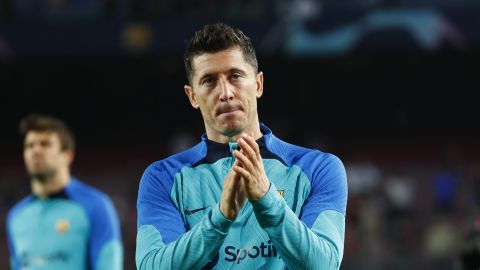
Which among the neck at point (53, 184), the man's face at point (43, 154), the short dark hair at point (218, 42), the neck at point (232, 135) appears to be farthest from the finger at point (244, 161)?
the neck at point (53, 184)

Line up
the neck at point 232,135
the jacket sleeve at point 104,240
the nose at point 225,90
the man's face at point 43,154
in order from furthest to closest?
the man's face at point 43,154 → the jacket sleeve at point 104,240 → the neck at point 232,135 → the nose at point 225,90

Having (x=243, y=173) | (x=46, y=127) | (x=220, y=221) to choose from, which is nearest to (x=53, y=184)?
(x=46, y=127)

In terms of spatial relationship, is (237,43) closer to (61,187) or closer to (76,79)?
(61,187)

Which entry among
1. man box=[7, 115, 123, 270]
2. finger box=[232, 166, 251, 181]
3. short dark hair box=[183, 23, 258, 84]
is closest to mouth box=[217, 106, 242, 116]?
short dark hair box=[183, 23, 258, 84]

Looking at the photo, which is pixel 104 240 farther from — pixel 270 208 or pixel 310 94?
pixel 310 94

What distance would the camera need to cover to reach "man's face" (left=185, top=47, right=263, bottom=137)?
2.78m

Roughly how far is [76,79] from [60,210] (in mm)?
11824

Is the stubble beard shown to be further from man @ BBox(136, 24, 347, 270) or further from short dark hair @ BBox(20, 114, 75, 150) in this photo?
man @ BBox(136, 24, 347, 270)

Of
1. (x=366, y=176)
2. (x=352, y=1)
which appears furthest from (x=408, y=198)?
(x=352, y=1)

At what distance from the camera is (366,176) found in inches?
691

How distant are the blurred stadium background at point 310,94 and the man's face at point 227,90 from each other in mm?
10951

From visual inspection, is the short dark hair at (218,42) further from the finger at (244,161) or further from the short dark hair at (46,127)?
the short dark hair at (46,127)

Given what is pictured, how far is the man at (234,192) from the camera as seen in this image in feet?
8.54

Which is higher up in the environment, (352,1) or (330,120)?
(352,1)
